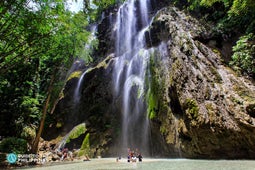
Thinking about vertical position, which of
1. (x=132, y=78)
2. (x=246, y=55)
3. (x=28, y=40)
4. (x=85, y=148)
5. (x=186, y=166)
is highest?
(x=132, y=78)

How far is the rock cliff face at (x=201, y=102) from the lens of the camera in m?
8.69

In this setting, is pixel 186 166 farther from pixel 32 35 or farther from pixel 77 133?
pixel 77 133

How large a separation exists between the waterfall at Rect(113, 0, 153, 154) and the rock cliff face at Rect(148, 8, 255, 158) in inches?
88.9

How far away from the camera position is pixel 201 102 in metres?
9.83

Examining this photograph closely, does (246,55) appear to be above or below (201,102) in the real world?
above

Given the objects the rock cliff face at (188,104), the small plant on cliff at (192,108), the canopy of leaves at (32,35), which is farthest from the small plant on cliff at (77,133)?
the small plant on cliff at (192,108)

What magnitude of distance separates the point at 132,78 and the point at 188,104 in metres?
7.48

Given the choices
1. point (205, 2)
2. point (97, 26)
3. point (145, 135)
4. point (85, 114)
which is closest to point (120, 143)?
point (145, 135)

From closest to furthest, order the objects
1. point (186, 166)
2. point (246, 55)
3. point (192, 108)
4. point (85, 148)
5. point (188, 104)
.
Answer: point (186, 166)
point (192, 108)
point (188, 104)
point (246, 55)
point (85, 148)

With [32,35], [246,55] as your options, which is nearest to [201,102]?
[246,55]

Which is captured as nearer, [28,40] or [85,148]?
[28,40]

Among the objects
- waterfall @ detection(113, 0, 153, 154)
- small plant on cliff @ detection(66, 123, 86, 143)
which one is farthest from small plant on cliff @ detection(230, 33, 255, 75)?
small plant on cliff @ detection(66, 123, 86, 143)

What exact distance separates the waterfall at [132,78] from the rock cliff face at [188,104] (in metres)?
0.93

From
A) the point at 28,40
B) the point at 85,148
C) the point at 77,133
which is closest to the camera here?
the point at 28,40
